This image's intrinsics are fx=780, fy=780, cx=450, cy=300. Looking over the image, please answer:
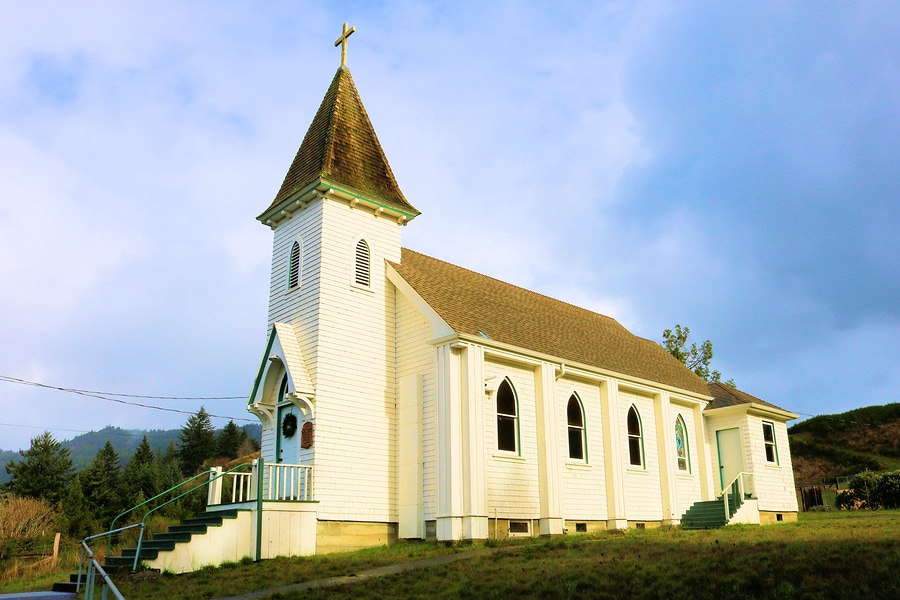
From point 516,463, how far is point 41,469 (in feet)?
176

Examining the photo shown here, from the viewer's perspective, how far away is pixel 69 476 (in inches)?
2525

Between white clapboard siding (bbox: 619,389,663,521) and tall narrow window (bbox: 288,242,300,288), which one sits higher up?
tall narrow window (bbox: 288,242,300,288)

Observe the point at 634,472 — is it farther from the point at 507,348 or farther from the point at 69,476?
the point at 69,476

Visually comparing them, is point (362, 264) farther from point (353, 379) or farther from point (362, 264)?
point (353, 379)

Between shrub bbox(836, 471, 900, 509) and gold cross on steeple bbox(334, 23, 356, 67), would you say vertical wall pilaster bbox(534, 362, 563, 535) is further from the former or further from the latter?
shrub bbox(836, 471, 900, 509)

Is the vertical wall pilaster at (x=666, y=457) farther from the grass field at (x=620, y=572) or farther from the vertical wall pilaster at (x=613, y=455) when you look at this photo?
the grass field at (x=620, y=572)

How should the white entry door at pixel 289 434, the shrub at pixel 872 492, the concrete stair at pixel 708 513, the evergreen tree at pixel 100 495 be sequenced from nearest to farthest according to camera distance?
the white entry door at pixel 289 434
the concrete stair at pixel 708 513
the shrub at pixel 872 492
the evergreen tree at pixel 100 495

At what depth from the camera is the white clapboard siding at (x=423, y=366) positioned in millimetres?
19359

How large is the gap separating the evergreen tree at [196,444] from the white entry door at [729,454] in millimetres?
80156

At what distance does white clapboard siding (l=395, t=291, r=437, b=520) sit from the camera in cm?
1936

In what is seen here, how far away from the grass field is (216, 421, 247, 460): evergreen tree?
87271 mm

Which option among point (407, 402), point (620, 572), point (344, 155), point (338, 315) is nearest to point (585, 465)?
point (407, 402)

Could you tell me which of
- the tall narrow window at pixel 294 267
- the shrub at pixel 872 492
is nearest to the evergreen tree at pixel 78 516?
the tall narrow window at pixel 294 267

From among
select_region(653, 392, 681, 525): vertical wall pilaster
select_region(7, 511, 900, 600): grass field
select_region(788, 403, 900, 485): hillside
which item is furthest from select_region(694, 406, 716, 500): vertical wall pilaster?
select_region(788, 403, 900, 485): hillside
